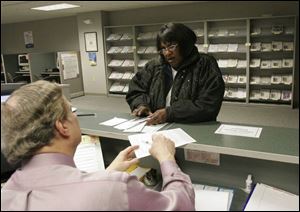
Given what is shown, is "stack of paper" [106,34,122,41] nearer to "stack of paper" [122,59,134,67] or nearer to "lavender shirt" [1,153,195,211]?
"stack of paper" [122,59,134,67]

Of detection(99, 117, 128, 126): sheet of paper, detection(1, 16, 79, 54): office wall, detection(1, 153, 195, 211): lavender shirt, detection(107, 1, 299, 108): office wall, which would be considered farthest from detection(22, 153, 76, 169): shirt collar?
detection(1, 16, 79, 54): office wall

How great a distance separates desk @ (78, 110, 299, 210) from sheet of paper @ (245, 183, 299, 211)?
0.04 metres

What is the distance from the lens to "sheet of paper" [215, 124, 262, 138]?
1.11m

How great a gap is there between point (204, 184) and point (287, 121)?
334cm

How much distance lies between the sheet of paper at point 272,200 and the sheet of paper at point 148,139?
0.30 m

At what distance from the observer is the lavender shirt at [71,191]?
0.63m

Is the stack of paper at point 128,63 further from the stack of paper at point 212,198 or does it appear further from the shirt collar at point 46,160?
the shirt collar at point 46,160

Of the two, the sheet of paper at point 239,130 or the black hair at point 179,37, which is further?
the black hair at point 179,37

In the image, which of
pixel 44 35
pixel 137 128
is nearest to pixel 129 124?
pixel 137 128

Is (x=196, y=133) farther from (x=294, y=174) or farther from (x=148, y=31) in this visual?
(x=148, y=31)

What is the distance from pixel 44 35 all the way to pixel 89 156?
6931mm

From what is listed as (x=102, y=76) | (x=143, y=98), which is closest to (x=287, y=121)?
(x=143, y=98)

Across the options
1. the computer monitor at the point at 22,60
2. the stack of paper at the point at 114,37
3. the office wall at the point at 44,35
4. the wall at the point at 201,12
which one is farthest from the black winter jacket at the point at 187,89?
the computer monitor at the point at 22,60

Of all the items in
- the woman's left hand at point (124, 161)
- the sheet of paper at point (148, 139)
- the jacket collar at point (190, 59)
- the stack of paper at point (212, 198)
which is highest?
the jacket collar at point (190, 59)
